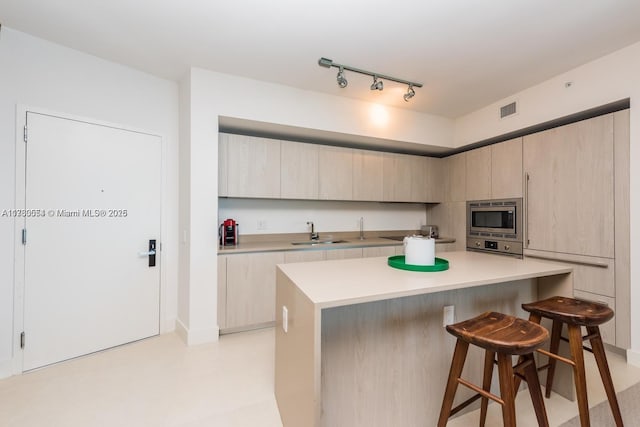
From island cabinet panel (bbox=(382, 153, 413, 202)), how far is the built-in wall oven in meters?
0.88

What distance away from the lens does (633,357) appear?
2.22 meters

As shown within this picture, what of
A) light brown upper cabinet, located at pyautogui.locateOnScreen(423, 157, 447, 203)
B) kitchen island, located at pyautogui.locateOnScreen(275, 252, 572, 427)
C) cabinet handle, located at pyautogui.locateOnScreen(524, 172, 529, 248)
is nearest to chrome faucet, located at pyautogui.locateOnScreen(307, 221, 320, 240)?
light brown upper cabinet, located at pyautogui.locateOnScreen(423, 157, 447, 203)

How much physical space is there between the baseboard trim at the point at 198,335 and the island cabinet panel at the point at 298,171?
159 cm

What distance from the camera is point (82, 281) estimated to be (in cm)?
232

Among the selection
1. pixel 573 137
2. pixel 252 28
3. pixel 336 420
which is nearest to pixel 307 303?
pixel 336 420

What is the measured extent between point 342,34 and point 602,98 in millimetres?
2426

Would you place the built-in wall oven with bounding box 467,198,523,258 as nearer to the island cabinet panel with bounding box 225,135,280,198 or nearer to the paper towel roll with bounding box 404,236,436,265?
the paper towel roll with bounding box 404,236,436,265

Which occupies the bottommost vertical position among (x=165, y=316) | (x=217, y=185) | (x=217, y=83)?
(x=165, y=316)

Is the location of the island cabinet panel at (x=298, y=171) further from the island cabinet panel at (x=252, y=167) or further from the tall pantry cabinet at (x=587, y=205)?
the tall pantry cabinet at (x=587, y=205)

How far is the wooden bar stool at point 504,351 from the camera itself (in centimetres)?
113

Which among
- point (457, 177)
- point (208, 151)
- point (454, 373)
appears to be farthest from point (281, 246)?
point (457, 177)

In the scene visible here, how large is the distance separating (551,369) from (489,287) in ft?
2.32

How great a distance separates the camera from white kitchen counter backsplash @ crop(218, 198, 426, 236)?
342cm

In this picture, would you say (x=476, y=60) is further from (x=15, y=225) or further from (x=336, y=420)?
(x=15, y=225)
